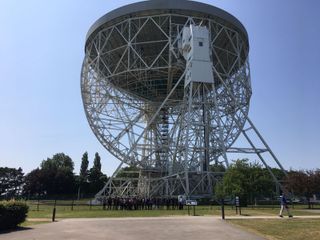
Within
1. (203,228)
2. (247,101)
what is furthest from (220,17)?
(203,228)

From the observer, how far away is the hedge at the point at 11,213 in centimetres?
1602

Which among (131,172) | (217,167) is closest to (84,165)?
(131,172)

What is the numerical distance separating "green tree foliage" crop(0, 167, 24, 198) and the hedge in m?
102

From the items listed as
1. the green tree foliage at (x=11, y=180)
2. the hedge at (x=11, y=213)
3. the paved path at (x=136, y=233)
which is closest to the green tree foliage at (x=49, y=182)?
the green tree foliage at (x=11, y=180)

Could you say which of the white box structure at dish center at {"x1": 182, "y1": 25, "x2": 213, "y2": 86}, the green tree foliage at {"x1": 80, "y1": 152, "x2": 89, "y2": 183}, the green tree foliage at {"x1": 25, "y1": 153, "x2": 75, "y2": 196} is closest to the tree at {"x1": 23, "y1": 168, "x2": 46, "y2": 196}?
the green tree foliage at {"x1": 25, "y1": 153, "x2": 75, "y2": 196}

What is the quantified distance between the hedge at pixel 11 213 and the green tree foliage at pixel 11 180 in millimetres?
101988

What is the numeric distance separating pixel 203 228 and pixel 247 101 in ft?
110

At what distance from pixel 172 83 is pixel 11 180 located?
84.8m

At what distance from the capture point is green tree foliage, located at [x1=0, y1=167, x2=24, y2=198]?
113062mm

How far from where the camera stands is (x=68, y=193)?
3821 inches

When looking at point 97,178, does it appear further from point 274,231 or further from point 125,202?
point 274,231

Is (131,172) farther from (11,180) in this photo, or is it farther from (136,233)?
(11,180)

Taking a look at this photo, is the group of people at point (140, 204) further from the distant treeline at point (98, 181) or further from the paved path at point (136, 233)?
the paved path at point (136, 233)

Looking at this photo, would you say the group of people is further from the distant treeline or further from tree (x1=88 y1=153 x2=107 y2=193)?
tree (x1=88 y1=153 x2=107 y2=193)
